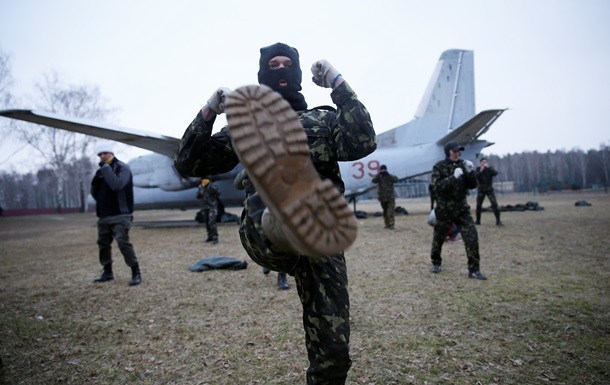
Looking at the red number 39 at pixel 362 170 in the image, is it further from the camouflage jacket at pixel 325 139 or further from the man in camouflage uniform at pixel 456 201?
the camouflage jacket at pixel 325 139

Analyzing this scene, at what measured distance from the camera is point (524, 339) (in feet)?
9.93

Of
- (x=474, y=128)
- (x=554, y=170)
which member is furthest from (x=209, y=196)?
(x=554, y=170)

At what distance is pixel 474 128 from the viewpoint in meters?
12.3

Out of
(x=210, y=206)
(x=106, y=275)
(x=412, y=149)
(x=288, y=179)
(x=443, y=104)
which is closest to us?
(x=288, y=179)

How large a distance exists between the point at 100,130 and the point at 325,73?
7.64m

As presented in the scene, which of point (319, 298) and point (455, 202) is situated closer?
point (319, 298)

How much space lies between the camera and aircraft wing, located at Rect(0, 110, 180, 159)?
631 cm

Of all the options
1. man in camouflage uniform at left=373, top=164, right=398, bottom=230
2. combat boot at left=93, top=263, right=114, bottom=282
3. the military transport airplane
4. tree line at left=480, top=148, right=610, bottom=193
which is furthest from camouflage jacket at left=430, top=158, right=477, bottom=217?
tree line at left=480, top=148, right=610, bottom=193

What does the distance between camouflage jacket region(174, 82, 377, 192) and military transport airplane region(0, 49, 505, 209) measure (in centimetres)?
1167

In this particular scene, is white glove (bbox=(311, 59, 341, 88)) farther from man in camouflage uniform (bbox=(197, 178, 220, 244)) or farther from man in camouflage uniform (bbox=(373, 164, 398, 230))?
man in camouflage uniform (bbox=(373, 164, 398, 230))

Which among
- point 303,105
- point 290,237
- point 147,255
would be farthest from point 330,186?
point 147,255

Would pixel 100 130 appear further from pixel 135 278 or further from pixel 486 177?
pixel 486 177

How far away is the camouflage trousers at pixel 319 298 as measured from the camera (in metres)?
1.72

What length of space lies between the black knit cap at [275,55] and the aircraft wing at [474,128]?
10.1 metres
